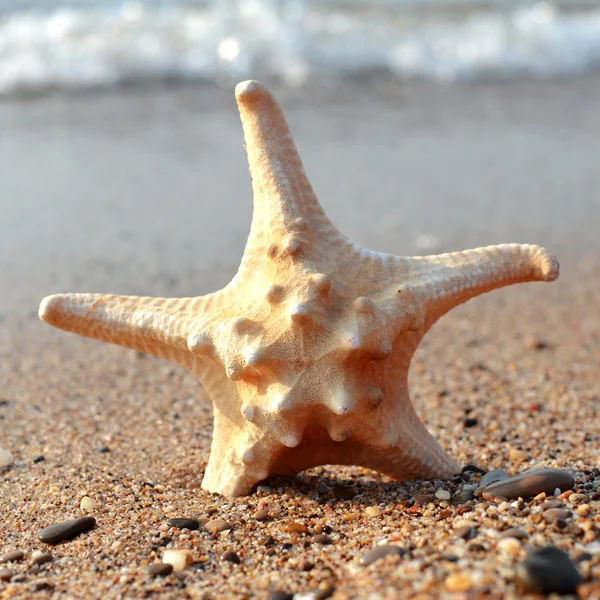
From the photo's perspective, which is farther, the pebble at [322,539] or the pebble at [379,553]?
the pebble at [322,539]

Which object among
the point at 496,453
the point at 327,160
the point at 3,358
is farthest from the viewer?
the point at 327,160

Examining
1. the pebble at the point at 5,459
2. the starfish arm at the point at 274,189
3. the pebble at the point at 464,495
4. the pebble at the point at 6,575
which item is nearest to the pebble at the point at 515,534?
the pebble at the point at 464,495

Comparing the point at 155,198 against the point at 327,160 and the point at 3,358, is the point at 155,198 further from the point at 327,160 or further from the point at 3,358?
the point at 3,358

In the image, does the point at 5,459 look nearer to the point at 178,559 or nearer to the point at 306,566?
the point at 178,559

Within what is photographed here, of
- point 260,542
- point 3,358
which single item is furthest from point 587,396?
point 3,358

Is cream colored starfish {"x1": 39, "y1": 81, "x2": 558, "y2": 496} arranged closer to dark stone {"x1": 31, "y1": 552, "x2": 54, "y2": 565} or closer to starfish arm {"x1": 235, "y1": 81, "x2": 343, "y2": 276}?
starfish arm {"x1": 235, "y1": 81, "x2": 343, "y2": 276}

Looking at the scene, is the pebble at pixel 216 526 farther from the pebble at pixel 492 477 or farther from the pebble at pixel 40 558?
the pebble at pixel 492 477
